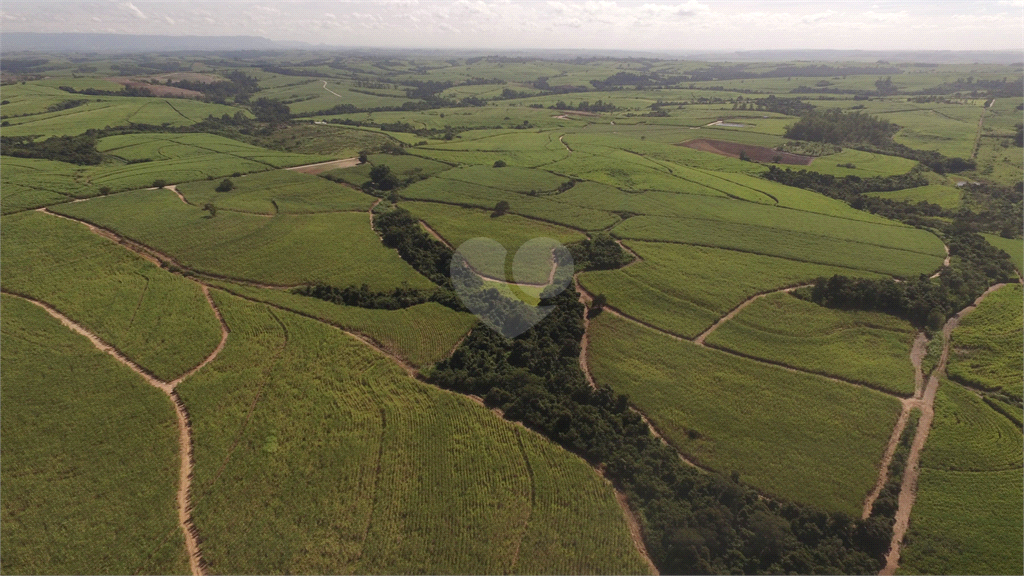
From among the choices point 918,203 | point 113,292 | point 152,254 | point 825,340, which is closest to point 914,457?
point 825,340

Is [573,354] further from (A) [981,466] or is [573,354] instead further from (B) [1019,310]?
(B) [1019,310]

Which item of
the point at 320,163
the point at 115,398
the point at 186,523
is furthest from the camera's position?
the point at 320,163

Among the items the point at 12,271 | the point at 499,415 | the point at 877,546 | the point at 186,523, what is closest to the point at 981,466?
the point at 877,546

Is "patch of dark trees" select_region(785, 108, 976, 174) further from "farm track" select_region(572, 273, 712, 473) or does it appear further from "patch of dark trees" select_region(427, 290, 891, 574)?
"patch of dark trees" select_region(427, 290, 891, 574)

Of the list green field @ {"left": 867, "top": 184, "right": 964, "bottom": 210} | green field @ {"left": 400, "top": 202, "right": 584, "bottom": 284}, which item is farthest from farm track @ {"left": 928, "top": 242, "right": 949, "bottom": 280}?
green field @ {"left": 400, "top": 202, "right": 584, "bottom": 284}

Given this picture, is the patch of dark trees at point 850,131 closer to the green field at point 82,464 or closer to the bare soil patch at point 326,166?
the bare soil patch at point 326,166

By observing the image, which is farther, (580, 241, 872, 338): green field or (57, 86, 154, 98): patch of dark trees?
(57, 86, 154, 98): patch of dark trees
